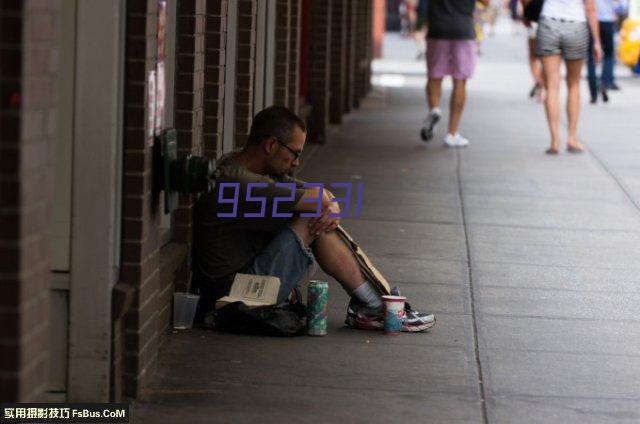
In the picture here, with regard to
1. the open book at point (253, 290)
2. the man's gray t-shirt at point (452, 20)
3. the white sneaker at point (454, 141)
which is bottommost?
the open book at point (253, 290)

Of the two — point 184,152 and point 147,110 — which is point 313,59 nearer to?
point 184,152

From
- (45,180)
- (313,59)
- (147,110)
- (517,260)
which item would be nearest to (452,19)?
(313,59)

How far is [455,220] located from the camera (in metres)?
9.88

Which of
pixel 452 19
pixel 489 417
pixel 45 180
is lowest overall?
pixel 489 417

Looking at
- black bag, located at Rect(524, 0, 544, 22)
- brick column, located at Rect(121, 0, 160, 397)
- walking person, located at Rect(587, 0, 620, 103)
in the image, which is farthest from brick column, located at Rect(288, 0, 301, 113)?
walking person, located at Rect(587, 0, 620, 103)

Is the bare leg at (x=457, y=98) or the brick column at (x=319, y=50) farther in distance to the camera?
the brick column at (x=319, y=50)

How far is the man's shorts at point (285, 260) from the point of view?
6.29m

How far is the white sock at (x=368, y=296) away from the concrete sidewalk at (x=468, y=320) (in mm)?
133

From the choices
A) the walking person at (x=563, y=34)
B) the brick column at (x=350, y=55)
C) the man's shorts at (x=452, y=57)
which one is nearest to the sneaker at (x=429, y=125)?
the man's shorts at (x=452, y=57)

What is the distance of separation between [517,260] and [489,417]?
10.9 feet

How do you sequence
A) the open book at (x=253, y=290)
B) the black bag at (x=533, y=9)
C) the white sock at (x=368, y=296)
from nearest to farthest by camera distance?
the open book at (x=253, y=290) → the white sock at (x=368, y=296) → the black bag at (x=533, y=9)

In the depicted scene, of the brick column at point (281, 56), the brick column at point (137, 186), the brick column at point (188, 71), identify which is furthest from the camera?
the brick column at point (281, 56)

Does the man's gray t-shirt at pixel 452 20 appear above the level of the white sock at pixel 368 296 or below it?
above

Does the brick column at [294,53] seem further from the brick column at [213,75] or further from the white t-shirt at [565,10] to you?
the brick column at [213,75]
